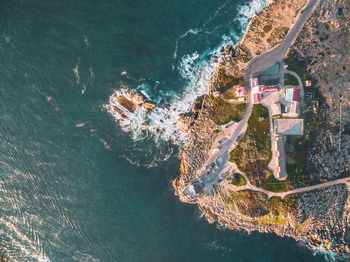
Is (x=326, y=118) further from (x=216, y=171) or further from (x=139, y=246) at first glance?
(x=139, y=246)

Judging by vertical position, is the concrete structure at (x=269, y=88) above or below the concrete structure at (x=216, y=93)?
below

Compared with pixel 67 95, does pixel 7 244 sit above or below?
below

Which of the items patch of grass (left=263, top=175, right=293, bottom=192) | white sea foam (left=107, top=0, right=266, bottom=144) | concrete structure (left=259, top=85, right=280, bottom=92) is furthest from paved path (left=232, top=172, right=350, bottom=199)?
concrete structure (left=259, top=85, right=280, bottom=92)

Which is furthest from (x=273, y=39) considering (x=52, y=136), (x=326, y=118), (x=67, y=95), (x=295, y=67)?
(x=52, y=136)

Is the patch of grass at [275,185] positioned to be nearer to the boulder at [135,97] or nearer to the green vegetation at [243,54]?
the green vegetation at [243,54]

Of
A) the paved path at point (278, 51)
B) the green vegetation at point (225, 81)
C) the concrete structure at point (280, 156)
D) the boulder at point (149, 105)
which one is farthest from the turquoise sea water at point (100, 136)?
the concrete structure at point (280, 156)

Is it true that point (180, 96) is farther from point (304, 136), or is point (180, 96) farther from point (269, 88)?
point (304, 136)

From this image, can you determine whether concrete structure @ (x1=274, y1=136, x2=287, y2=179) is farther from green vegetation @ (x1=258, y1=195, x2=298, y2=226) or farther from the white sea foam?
the white sea foam
